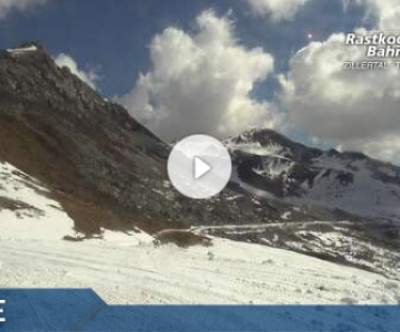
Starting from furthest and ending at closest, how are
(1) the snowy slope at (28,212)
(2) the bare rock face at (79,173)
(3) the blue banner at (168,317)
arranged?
(2) the bare rock face at (79,173)
(1) the snowy slope at (28,212)
(3) the blue banner at (168,317)

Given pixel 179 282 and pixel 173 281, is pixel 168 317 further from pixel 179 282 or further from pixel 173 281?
pixel 173 281

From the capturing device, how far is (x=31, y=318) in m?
15.0

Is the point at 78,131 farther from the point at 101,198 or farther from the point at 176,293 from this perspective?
the point at 176,293

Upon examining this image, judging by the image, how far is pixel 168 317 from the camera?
1523cm

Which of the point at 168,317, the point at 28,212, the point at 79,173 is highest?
the point at 79,173

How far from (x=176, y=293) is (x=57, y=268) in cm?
679

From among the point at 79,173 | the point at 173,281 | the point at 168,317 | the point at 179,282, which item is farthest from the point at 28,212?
the point at 79,173

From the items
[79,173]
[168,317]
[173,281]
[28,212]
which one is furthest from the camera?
[79,173]

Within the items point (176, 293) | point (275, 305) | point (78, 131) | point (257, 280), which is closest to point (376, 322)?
point (275, 305)

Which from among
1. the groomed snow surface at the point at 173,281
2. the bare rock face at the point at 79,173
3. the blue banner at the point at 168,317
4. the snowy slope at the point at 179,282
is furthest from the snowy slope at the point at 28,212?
the blue banner at the point at 168,317

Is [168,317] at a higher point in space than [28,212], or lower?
lower

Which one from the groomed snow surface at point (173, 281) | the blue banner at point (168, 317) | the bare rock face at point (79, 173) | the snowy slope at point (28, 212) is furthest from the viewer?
the bare rock face at point (79, 173)

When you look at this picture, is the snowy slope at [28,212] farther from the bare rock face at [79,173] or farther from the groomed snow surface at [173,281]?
the groomed snow surface at [173,281]

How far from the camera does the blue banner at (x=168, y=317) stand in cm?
1437
